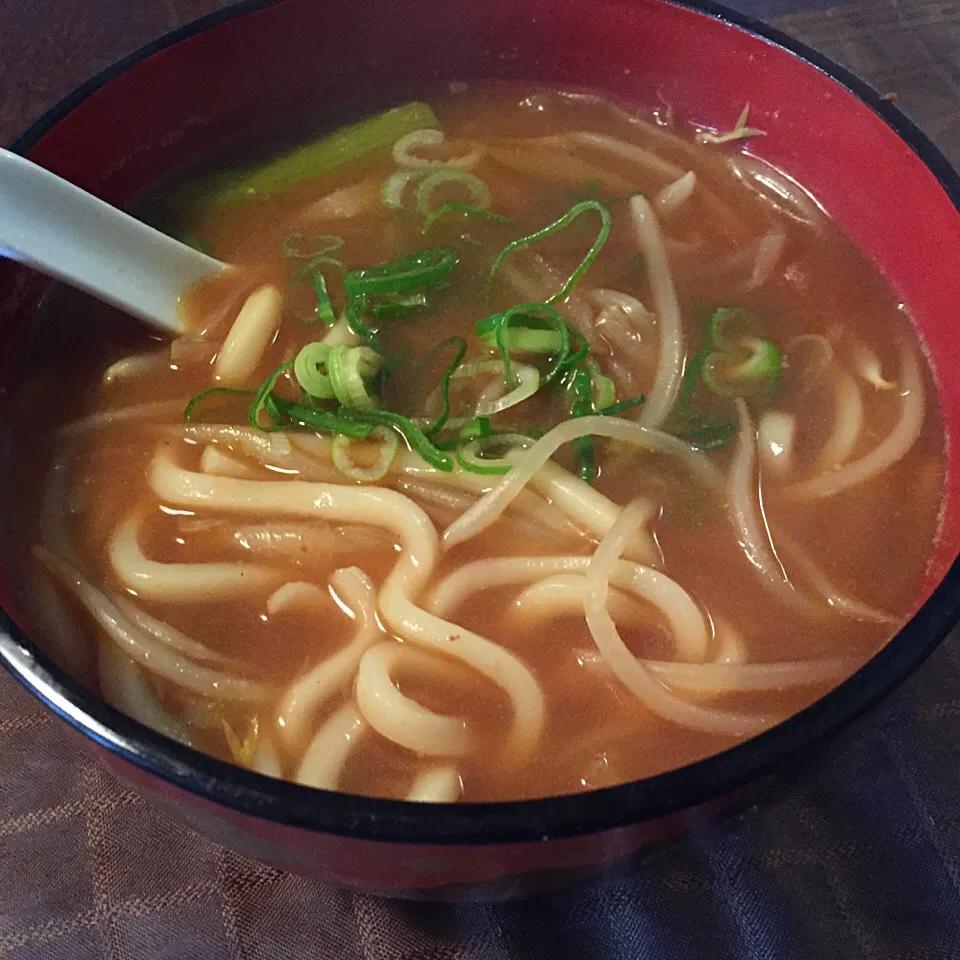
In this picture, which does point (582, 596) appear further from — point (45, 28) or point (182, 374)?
point (45, 28)

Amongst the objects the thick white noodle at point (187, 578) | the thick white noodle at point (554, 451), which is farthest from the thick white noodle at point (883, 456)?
the thick white noodle at point (187, 578)

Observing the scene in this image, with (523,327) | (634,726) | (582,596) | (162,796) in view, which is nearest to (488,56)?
(523,327)

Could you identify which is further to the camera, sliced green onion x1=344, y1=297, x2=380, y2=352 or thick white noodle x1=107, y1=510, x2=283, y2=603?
sliced green onion x1=344, y1=297, x2=380, y2=352

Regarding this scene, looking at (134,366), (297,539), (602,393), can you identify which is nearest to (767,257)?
(602,393)

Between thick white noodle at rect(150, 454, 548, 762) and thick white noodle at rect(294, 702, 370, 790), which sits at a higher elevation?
thick white noodle at rect(150, 454, 548, 762)

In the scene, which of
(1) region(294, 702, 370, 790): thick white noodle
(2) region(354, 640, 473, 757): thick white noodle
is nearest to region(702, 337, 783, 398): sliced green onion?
(2) region(354, 640, 473, 757): thick white noodle

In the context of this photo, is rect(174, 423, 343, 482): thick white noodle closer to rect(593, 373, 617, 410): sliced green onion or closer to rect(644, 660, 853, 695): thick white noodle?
rect(593, 373, 617, 410): sliced green onion
